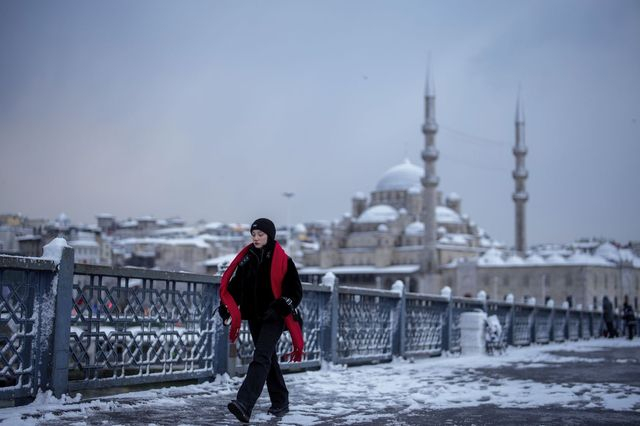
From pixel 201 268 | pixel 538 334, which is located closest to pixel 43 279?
pixel 538 334

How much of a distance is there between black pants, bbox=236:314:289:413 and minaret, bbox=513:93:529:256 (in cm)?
6687

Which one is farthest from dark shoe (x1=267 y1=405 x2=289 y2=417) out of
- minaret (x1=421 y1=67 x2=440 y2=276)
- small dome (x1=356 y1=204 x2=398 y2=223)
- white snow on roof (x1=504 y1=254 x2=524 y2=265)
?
small dome (x1=356 y1=204 x2=398 y2=223)

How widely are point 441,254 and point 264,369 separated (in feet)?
227

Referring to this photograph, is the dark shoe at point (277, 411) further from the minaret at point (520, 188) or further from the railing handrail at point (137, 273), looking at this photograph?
the minaret at point (520, 188)

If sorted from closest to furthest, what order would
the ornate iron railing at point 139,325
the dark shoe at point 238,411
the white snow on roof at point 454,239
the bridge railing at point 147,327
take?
the dark shoe at point 238,411 < the bridge railing at point 147,327 < the ornate iron railing at point 139,325 < the white snow on roof at point 454,239

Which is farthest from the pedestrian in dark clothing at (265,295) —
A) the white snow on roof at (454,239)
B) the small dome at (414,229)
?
the small dome at (414,229)

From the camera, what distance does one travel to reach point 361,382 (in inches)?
317

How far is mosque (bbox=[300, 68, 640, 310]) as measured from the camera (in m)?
64.8

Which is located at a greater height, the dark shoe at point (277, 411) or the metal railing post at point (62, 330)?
the metal railing post at point (62, 330)

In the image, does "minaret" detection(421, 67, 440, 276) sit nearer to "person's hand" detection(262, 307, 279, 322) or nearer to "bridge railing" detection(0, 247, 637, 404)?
"bridge railing" detection(0, 247, 637, 404)

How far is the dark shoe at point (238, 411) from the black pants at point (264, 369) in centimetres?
4

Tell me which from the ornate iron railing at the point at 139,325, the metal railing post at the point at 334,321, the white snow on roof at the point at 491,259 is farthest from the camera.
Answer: the white snow on roof at the point at 491,259

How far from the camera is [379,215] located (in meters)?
84.3

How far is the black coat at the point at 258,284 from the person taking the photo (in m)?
5.38
